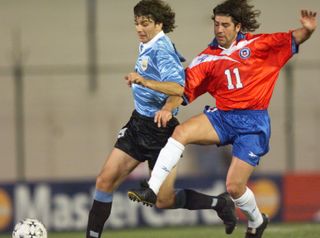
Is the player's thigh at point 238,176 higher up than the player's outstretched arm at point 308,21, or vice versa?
the player's outstretched arm at point 308,21

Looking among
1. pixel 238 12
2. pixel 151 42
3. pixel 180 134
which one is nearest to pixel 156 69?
pixel 151 42

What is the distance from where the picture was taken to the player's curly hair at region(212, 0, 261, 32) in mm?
8484

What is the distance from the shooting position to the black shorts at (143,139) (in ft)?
28.1

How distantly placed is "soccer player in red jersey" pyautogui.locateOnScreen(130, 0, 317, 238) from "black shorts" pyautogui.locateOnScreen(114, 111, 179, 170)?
40 cm

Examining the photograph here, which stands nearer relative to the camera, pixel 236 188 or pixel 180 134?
pixel 180 134

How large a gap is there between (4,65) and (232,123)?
12190 millimetres

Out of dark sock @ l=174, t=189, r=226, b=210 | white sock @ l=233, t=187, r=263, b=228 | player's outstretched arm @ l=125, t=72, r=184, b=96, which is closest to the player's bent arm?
player's outstretched arm @ l=125, t=72, r=184, b=96

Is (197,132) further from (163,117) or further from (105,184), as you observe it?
(105,184)

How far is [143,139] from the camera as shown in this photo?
855cm

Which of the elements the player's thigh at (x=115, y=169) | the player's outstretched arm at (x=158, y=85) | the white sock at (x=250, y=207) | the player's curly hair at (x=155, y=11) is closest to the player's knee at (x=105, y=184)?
the player's thigh at (x=115, y=169)

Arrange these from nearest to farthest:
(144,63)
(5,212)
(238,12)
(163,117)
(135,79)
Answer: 1. (135,79)
2. (163,117)
3. (144,63)
4. (238,12)
5. (5,212)

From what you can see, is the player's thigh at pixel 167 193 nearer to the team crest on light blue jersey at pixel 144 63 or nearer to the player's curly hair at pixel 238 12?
the team crest on light blue jersey at pixel 144 63

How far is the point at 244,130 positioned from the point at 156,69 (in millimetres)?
965

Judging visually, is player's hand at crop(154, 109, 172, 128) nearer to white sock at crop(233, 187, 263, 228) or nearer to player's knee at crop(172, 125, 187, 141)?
player's knee at crop(172, 125, 187, 141)
